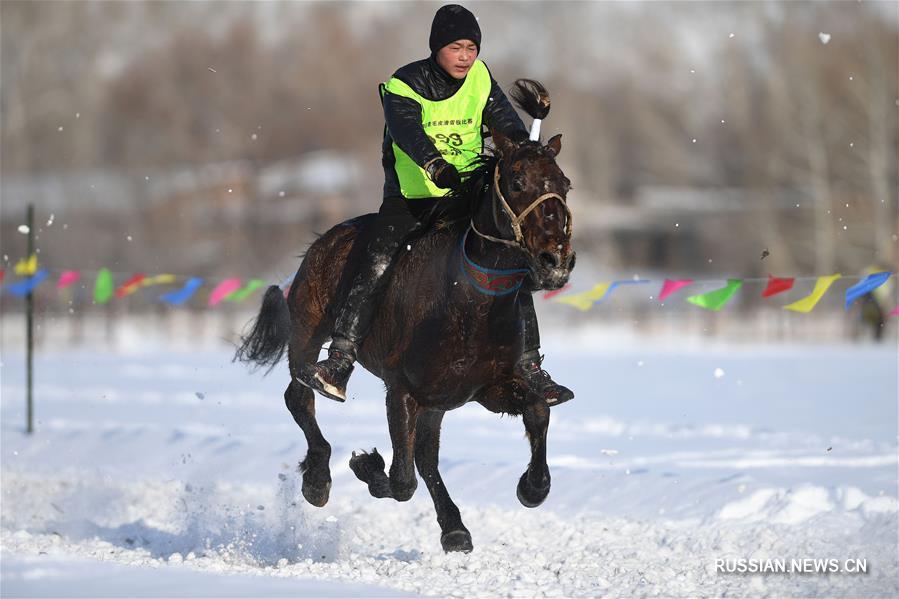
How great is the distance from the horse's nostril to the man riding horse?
1.19m

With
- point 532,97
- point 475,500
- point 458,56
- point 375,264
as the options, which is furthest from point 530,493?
point 475,500

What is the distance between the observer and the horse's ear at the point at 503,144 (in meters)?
6.52

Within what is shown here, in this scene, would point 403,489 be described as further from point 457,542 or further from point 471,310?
point 471,310

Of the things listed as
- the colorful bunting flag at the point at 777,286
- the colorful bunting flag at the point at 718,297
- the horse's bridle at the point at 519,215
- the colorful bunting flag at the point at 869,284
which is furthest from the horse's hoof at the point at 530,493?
the colorful bunting flag at the point at 718,297

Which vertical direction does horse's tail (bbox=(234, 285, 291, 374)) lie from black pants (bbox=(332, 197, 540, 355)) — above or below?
below

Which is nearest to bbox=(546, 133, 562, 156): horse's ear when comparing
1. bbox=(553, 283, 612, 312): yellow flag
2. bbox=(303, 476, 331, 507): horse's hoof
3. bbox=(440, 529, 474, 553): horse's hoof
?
bbox=(440, 529, 474, 553): horse's hoof

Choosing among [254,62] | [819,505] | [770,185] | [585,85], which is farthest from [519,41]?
[819,505]

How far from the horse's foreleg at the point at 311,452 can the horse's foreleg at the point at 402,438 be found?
1.20 m

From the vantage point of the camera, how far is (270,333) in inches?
364

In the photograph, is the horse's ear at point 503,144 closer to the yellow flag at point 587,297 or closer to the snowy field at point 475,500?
the snowy field at point 475,500

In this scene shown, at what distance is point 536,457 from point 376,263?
1.55 m

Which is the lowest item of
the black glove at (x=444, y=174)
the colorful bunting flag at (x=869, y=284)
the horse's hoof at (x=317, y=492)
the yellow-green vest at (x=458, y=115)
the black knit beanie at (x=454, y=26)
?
the horse's hoof at (x=317, y=492)

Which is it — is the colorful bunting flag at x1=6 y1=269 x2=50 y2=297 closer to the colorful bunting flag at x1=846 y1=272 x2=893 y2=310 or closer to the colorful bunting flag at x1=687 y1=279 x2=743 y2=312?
the colorful bunting flag at x1=687 y1=279 x2=743 y2=312

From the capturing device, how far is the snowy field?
690cm
